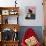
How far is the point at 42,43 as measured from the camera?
509cm

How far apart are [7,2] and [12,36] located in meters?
1.04

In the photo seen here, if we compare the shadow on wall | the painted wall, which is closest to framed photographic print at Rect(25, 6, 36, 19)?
the painted wall

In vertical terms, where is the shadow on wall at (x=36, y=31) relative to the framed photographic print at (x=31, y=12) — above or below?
below

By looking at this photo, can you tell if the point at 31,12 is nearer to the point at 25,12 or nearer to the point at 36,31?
the point at 25,12

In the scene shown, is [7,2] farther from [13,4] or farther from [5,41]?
[5,41]

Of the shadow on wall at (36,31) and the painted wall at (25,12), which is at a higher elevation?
the painted wall at (25,12)

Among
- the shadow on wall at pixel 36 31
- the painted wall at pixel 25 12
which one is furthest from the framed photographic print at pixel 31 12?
the shadow on wall at pixel 36 31

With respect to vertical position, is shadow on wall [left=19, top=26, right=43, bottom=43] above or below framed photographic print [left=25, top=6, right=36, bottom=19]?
below

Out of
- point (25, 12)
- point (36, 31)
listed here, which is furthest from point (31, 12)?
point (36, 31)

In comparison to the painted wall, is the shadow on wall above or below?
below

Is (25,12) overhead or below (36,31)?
overhead

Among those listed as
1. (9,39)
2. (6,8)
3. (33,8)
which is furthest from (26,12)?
(9,39)

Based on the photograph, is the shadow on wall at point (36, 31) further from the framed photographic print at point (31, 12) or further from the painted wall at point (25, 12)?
the framed photographic print at point (31, 12)

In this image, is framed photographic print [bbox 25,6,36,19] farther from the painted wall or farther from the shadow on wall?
the shadow on wall
